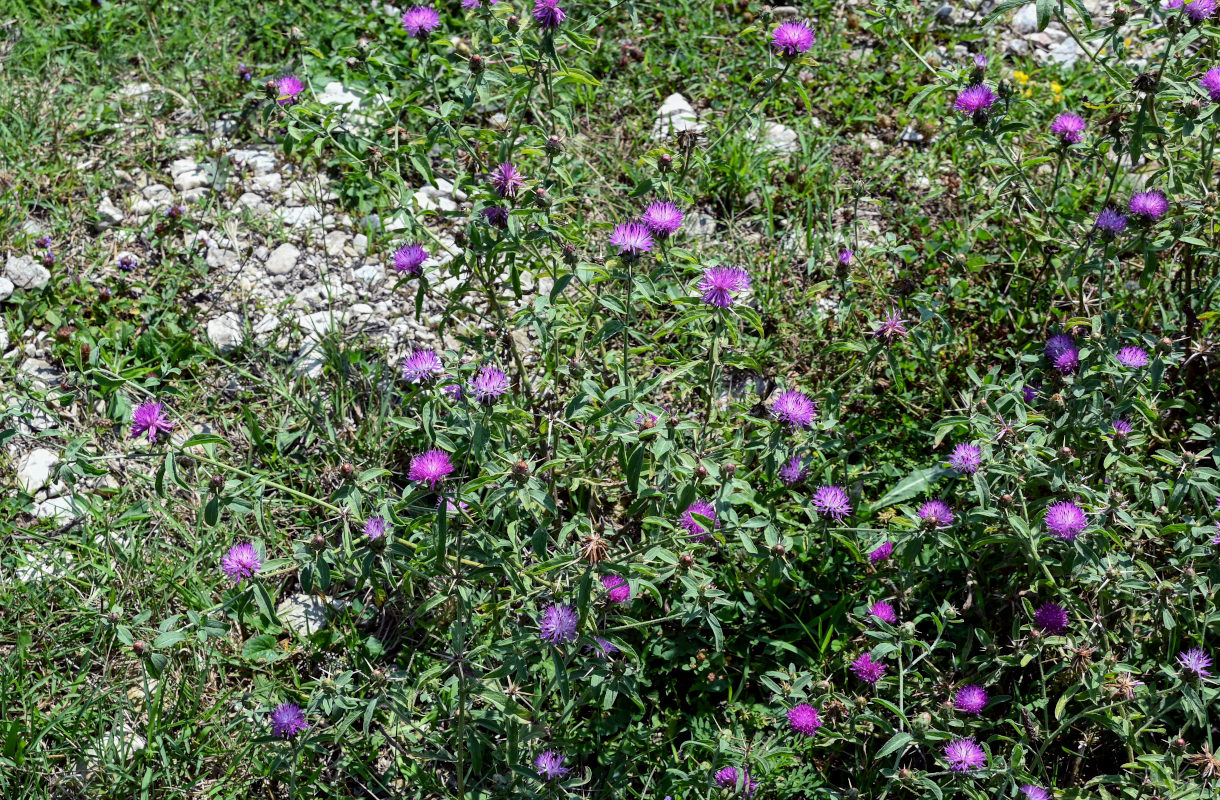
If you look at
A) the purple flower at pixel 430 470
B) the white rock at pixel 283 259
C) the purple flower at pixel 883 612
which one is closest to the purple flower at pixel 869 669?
the purple flower at pixel 883 612

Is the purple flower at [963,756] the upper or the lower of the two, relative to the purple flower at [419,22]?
lower

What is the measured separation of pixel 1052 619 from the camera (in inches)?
107

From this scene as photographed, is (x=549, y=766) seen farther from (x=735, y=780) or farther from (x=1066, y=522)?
(x=1066, y=522)

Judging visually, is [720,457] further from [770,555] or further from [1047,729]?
[1047,729]

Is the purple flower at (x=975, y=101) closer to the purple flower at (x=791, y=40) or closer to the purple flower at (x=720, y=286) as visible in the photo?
the purple flower at (x=791, y=40)

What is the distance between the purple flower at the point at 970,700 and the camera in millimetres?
2643

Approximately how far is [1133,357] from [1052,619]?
30.1 inches

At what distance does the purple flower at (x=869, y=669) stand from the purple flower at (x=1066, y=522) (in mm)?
566

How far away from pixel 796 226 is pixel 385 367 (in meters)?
1.74

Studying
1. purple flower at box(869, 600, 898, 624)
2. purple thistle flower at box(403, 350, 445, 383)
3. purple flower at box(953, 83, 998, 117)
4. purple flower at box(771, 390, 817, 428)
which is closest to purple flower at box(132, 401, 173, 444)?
purple thistle flower at box(403, 350, 445, 383)

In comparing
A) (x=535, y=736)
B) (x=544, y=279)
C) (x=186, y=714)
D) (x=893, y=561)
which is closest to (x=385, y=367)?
(x=544, y=279)

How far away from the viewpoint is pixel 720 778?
2.64 meters

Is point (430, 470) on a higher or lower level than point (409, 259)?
lower

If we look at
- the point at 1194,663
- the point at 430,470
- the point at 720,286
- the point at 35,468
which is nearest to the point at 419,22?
the point at 720,286
